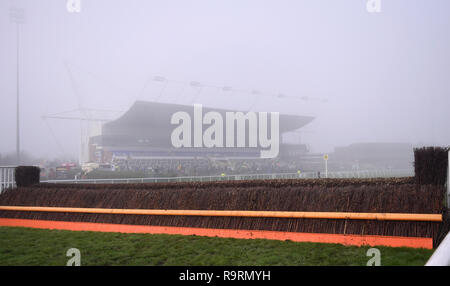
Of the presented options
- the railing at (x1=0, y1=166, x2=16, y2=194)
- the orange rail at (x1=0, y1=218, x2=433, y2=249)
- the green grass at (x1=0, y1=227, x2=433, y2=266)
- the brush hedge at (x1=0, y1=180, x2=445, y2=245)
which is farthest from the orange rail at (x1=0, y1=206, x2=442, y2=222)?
the railing at (x1=0, y1=166, x2=16, y2=194)

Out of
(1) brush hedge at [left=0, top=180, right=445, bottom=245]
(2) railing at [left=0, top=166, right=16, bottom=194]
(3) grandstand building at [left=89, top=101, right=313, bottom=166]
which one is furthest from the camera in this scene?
(3) grandstand building at [left=89, top=101, right=313, bottom=166]

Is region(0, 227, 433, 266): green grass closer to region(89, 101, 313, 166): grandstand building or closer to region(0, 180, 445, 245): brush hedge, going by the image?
region(0, 180, 445, 245): brush hedge

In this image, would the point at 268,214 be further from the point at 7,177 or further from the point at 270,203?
the point at 7,177

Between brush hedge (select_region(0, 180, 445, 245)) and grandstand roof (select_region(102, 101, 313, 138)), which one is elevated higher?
grandstand roof (select_region(102, 101, 313, 138))

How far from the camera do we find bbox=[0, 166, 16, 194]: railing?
775 centimetres

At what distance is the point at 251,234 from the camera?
4.29 meters

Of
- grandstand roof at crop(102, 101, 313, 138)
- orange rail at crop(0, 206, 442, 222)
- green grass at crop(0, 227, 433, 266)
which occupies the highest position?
grandstand roof at crop(102, 101, 313, 138)

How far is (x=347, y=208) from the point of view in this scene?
4.08 m

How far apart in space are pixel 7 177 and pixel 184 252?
19.0ft

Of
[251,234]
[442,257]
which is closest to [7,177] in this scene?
[251,234]

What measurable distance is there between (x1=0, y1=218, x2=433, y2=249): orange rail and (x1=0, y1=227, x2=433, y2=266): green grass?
0.52 feet

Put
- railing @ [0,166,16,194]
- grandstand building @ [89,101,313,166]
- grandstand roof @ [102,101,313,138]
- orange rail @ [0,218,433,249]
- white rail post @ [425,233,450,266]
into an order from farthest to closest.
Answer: grandstand roof @ [102,101,313,138] < grandstand building @ [89,101,313,166] < railing @ [0,166,16,194] < orange rail @ [0,218,433,249] < white rail post @ [425,233,450,266]

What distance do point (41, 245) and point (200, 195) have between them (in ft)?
6.46
